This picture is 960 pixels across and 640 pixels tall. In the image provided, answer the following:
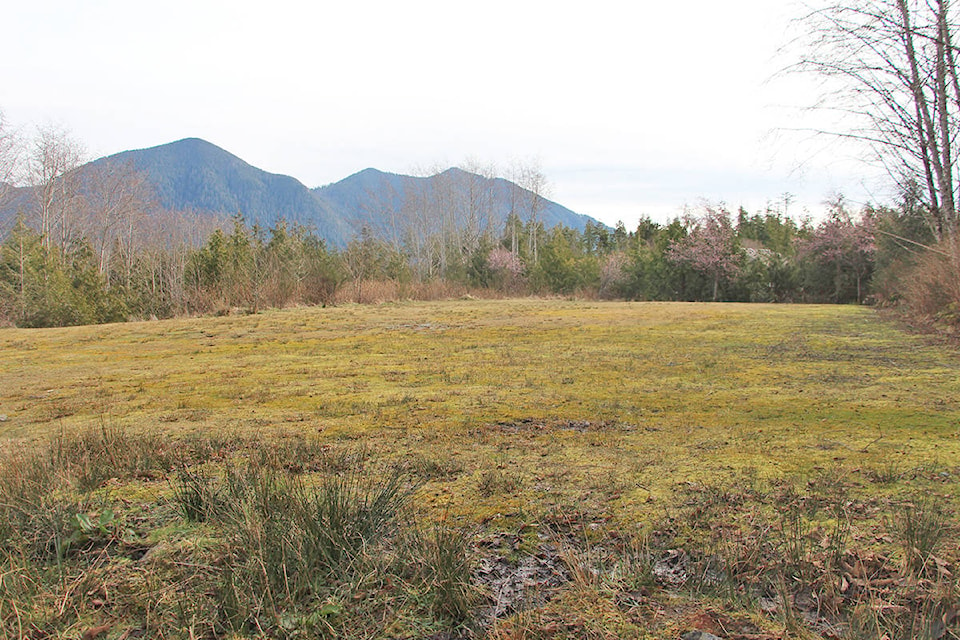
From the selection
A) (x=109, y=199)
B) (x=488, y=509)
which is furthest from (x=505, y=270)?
(x=109, y=199)

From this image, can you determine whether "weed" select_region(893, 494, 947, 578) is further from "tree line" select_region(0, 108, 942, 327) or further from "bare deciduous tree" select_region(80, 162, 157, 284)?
"bare deciduous tree" select_region(80, 162, 157, 284)

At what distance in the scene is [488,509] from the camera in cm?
248

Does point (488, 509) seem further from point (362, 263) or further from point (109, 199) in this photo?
point (109, 199)

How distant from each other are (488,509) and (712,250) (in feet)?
80.5

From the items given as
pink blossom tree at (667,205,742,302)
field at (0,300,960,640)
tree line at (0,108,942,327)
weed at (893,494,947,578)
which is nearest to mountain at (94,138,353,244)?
tree line at (0,108,942,327)

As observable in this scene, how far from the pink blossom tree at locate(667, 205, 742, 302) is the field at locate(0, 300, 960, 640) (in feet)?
66.2

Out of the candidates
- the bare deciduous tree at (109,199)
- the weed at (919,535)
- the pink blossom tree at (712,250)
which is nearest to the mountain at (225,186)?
the bare deciduous tree at (109,199)

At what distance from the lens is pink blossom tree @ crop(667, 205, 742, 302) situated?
24.7 metres

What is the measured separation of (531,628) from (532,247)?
45.5 metres

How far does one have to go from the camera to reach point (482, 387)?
5.25 m

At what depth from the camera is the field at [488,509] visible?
1747 millimetres

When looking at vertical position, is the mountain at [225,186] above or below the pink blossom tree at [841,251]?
above

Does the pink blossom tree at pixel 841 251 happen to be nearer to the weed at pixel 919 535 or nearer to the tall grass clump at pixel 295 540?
the weed at pixel 919 535

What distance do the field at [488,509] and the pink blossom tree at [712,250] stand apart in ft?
66.2
